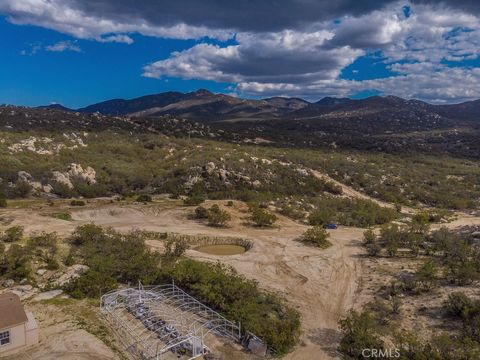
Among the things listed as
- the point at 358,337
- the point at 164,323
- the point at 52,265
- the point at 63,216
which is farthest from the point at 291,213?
the point at 358,337

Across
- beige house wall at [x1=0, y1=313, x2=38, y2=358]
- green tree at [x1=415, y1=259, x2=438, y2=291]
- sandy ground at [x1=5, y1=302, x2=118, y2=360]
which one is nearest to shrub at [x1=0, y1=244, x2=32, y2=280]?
sandy ground at [x1=5, y1=302, x2=118, y2=360]

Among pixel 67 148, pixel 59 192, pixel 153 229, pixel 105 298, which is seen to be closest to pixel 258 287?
pixel 105 298

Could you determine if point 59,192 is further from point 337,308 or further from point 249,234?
point 337,308

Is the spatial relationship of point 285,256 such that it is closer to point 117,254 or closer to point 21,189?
point 117,254

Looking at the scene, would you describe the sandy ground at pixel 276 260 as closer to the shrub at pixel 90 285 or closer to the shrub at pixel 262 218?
the shrub at pixel 262 218

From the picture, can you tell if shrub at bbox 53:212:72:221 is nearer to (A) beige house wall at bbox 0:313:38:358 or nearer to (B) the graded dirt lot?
(B) the graded dirt lot

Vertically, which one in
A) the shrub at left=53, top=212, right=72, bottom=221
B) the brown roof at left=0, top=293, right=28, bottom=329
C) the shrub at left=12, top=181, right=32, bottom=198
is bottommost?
the brown roof at left=0, top=293, right=28, bottom=329

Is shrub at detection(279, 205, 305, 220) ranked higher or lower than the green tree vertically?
Result: higher
